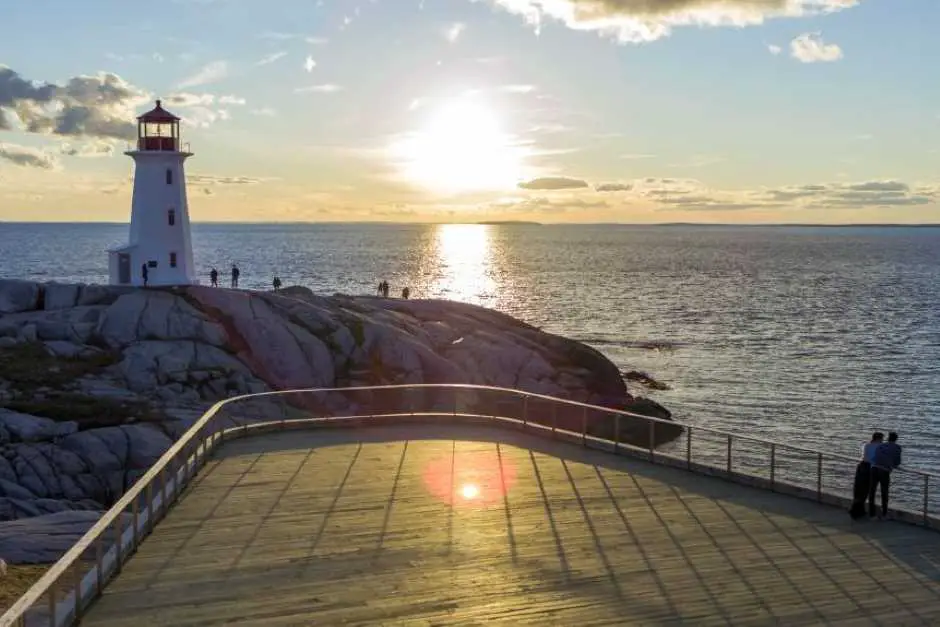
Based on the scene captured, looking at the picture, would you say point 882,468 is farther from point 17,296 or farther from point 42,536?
point 17,296

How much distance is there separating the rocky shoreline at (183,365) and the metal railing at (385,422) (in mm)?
478

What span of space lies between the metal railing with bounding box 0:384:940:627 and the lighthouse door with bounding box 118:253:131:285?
18.6 m

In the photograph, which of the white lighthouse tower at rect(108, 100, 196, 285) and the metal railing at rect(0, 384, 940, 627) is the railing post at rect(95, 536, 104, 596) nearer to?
the metal railing at rect(0, 384, 940, 627)

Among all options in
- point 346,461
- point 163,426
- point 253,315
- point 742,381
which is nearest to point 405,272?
point 742,381

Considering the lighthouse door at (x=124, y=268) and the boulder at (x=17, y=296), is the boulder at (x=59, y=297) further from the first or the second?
the lighthouse door at (x=124, y=268)

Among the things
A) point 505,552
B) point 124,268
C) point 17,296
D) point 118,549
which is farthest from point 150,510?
point 124,268

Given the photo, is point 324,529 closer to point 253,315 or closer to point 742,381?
point 253,315

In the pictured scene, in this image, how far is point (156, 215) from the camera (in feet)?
177

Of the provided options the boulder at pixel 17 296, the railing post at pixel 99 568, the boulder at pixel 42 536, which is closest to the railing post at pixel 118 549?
the railing post at pixel 99 568

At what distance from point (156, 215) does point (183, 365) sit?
630 inches

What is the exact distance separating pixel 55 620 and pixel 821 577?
10.0 metres

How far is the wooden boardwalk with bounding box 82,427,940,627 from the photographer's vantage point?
460 inches

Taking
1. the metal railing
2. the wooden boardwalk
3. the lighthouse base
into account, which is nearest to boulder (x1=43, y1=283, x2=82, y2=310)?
the lighthouse base

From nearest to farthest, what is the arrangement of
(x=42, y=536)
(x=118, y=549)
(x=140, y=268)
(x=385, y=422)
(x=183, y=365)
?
1. (x=118, y=549)
2. (x=42, y=536)
3. (x=385, y=422)
4. (x=183, y=365)
5. (x=140, y=268)
